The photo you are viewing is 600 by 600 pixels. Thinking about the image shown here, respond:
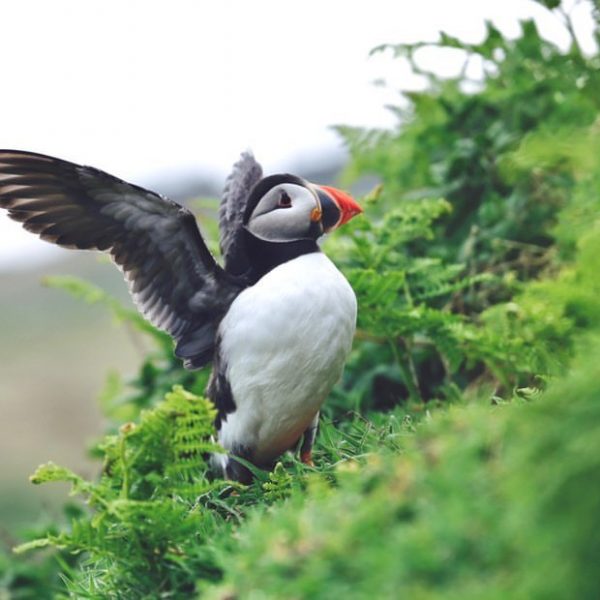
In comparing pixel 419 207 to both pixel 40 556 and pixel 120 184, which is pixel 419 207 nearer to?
pixel 120 184

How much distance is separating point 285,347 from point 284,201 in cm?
63

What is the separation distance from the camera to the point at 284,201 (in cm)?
408

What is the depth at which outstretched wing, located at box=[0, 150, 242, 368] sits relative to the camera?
4.05 meters

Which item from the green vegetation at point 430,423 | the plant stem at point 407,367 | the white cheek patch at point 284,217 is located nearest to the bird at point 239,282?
the white cheek patch at point 284,217

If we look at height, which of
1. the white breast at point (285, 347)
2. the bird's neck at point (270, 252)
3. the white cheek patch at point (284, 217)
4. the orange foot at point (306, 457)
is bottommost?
Answer: the orange foot at point (306, 457)

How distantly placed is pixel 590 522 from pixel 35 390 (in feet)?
56.0

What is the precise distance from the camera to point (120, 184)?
4.00 metres

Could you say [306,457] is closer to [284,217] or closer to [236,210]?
[284,217]

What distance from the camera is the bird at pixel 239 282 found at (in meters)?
3.82

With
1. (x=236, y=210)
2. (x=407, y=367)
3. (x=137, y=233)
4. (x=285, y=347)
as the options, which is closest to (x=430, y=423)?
(x=285, y=347)

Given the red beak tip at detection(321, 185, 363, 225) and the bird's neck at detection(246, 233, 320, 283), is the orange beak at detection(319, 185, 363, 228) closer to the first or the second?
the red beak tip at detection(321, 185, 363, 225)

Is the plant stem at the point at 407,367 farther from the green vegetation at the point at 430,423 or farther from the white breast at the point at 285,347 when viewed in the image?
the white breast at the point at 285,347

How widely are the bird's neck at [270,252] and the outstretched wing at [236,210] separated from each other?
0.14 m

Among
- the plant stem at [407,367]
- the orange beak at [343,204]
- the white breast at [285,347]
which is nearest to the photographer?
the white breast at [285,347]
